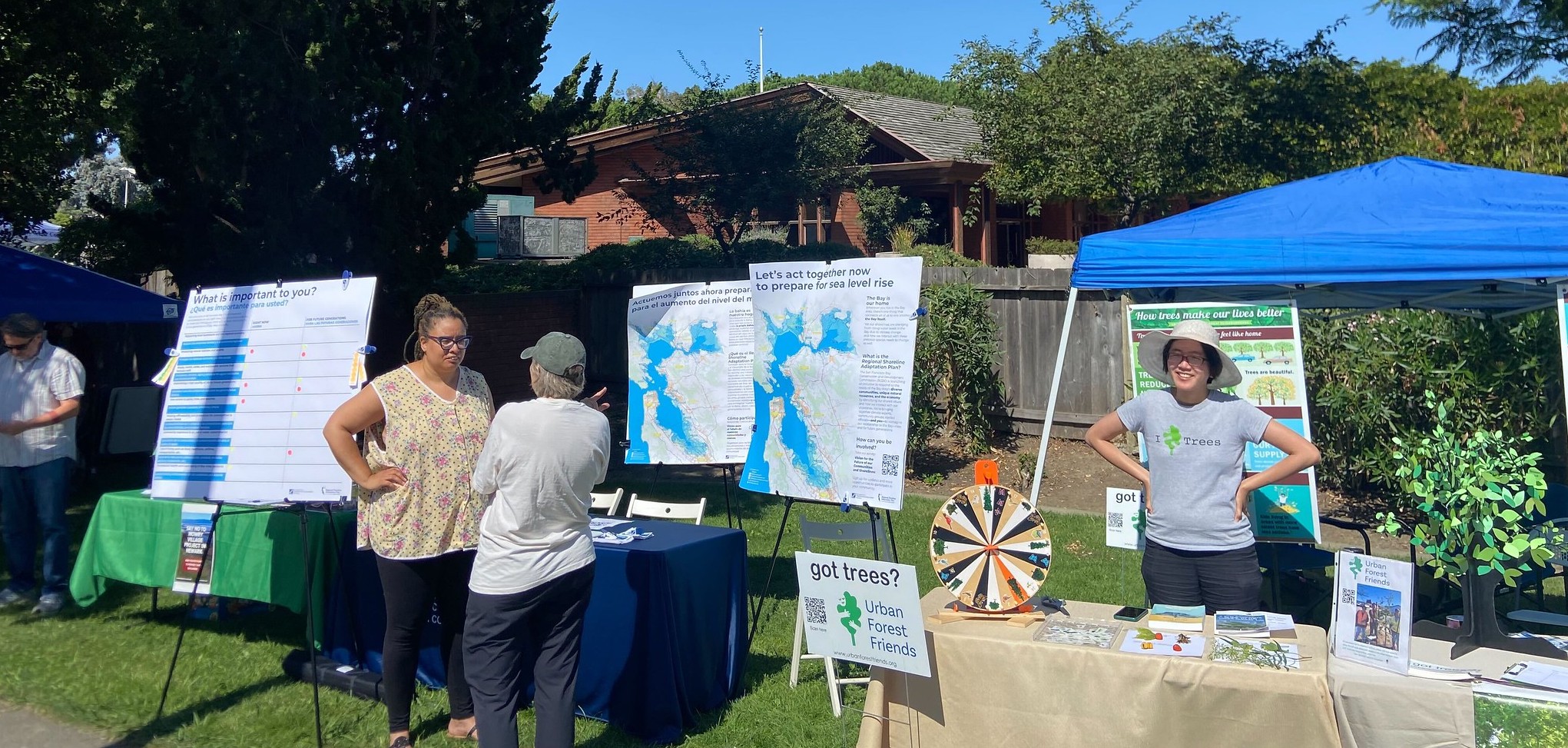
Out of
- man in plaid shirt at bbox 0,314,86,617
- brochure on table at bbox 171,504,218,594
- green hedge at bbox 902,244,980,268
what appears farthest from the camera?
green hedge at bbox 902,244,980,268

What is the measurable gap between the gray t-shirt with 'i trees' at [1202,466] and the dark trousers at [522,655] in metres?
2.26

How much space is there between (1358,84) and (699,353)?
13395mm

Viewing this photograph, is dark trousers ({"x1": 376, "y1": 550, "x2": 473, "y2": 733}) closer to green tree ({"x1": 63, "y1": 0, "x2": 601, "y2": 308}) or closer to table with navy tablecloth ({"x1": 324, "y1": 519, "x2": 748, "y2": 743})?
table with navy tablecloth ({"x1": 324, "y1": 519, "x2": 748, "y2": 743})

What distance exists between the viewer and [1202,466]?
14.0 feet

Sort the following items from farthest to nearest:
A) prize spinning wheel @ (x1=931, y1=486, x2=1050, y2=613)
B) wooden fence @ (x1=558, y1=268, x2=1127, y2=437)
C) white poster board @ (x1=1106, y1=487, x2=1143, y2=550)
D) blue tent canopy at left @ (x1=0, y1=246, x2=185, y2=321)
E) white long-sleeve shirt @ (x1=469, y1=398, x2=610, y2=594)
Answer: wooden fence @ (x1=558, y1=268, x2=1127, y2=437) → blue tent canopy at left @ (x1=0, y1=246, x2=185, y2=321) → white poster board @ (x1=1106, y1=487, x2=1143, y2=550) → prize spinning wheel @ (x1=931, y1=486, x2=1050, y2=613) → white long-sleeve shirt @ (x1=469, y1=398, x2=610, y2=594)

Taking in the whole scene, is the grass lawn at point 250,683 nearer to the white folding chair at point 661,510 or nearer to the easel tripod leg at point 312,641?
the easel tripod leg at point 312,641

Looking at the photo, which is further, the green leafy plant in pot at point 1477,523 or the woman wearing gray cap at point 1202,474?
the woman wearing gray cap at point 1202,474

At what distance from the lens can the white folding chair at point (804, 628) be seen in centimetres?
472

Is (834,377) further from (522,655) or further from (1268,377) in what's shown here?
(1268,377)

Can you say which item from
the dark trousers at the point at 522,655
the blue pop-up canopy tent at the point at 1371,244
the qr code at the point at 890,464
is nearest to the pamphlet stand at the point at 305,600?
the dark trousers at the point at 522,655

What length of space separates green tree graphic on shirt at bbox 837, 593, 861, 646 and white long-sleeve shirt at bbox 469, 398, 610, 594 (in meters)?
0.94

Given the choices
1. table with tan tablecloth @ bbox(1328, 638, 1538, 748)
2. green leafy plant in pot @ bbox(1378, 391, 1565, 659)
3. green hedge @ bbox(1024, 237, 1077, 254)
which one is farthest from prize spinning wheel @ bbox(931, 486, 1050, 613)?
green hedge @ bbox(1024, 237, 1077, 254)

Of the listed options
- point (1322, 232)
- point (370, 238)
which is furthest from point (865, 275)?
point (370, 238)

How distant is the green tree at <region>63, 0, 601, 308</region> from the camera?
9055mm
